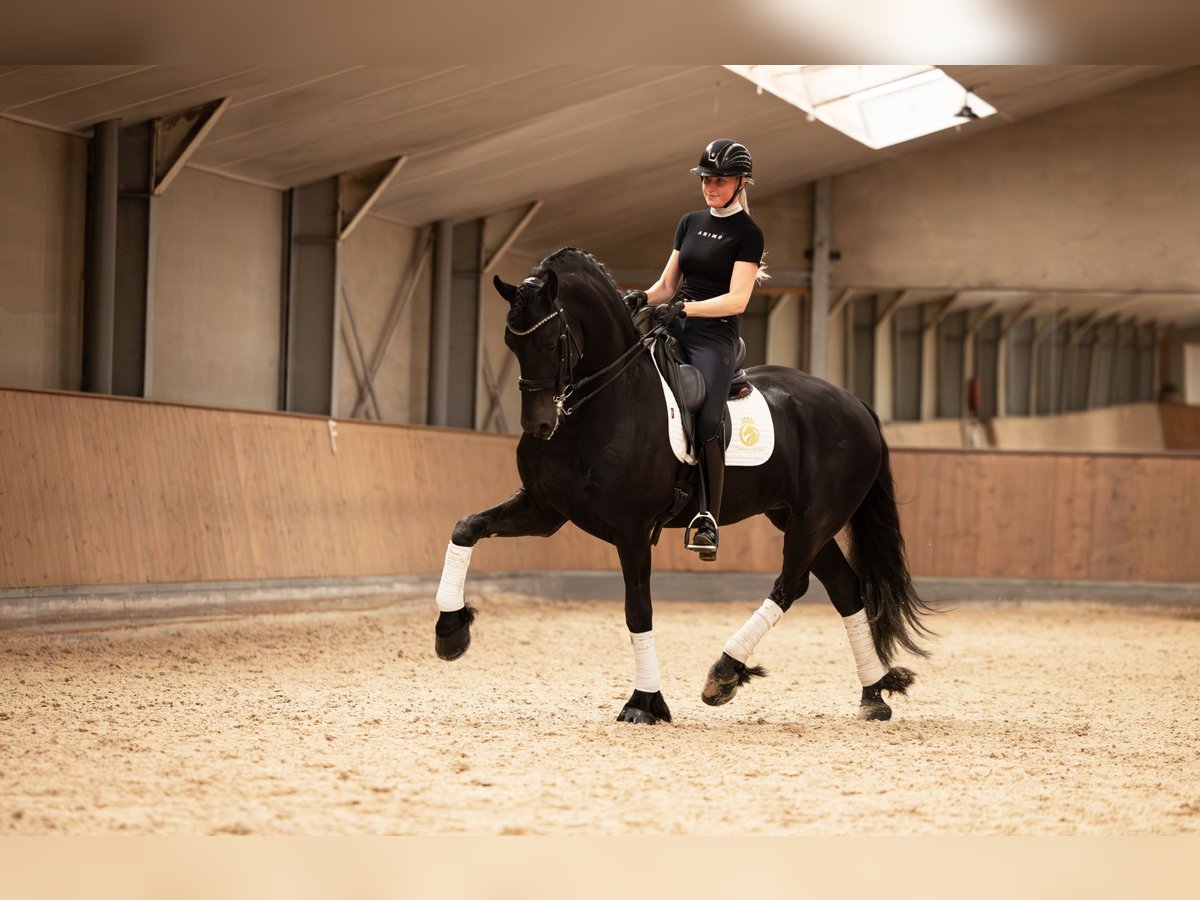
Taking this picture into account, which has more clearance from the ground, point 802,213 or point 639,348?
point 802,213

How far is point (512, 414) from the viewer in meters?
16.1

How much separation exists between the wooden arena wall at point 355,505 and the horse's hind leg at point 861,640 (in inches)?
167

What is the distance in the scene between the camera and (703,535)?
554 cm

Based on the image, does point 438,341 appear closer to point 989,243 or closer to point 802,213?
point 802,213

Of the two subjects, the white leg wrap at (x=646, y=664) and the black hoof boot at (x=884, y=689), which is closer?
the white leg wrap at (x=646, y=664)

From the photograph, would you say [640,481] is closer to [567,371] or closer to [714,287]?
[567,371]

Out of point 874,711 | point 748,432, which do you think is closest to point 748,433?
point 748,432

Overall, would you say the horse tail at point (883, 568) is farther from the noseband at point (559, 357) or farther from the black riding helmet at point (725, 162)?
the noseband at point (559, 357)

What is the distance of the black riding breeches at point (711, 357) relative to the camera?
5.65 m

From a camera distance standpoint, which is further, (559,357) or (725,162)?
(725,162)

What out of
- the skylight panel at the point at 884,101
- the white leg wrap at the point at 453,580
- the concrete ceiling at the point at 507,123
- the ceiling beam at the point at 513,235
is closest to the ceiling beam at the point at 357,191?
the concrete ceiling at the point at 507,123

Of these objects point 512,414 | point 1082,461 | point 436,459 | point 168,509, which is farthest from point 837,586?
point 512,414

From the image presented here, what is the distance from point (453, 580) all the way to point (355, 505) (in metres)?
5.29

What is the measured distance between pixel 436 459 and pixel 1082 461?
660cm
